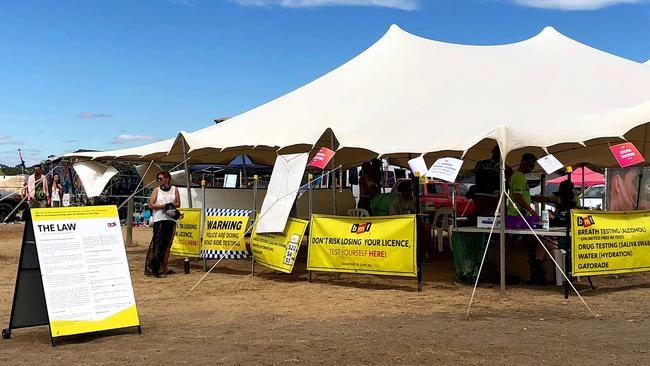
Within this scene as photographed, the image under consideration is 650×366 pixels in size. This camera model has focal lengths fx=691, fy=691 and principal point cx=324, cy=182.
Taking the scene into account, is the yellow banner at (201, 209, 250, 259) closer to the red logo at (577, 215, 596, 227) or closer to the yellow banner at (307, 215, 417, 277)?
the yellow banner at (307, 215, 417, 277)

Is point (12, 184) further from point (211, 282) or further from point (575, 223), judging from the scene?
point (575, 223)

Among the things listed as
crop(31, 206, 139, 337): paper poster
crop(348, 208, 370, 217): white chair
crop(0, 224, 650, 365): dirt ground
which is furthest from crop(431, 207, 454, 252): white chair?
crop(31, 206, 139, 337): paper poster

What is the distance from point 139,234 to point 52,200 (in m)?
2.88

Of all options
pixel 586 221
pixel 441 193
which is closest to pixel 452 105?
pixel 586 221

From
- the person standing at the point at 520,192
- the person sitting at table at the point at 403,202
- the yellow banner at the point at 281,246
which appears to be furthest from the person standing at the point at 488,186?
the yellow banner at the point at 281,246

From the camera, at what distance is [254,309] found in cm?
864

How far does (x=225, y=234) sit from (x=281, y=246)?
1.24m

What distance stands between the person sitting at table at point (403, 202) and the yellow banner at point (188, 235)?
3.49 m

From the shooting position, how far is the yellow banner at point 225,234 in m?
11.6

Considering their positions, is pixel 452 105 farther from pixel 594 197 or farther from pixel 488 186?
pixel 594 197

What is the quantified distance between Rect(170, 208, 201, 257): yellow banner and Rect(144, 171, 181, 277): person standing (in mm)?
729

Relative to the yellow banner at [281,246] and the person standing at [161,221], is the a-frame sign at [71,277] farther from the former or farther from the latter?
the person standing at [161,221]

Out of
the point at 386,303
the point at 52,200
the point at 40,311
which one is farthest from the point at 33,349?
the point at 52,200

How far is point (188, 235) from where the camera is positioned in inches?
488
